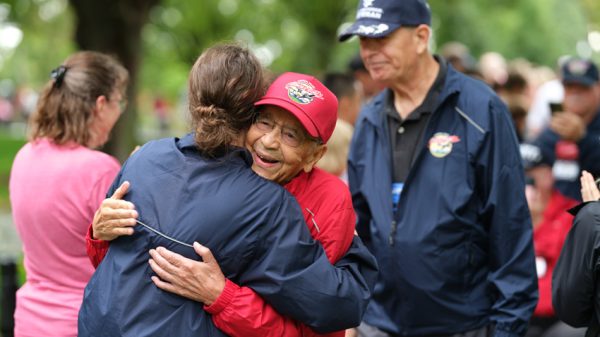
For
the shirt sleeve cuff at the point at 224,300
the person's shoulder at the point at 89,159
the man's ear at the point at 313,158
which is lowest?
the shirt sleeve cuff at the point at 224,300

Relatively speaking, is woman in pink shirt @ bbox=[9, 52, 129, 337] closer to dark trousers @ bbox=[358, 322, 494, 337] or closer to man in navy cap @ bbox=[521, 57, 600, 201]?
dark trousers @ bbox=[358, 322, 494, 337]

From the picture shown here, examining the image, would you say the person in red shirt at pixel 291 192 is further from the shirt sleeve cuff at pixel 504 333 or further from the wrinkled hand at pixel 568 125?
the wrinkled hand at pixel 568 125

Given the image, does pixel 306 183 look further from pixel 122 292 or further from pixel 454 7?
pixel 454 7

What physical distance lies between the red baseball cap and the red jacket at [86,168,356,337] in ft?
0.68

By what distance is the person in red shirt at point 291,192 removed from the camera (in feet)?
8.70

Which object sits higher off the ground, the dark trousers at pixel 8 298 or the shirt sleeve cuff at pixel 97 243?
the shirt sleeve cuff at pixel 97 243

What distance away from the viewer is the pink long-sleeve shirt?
11.9 ft

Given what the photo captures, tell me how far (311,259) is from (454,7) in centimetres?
2159

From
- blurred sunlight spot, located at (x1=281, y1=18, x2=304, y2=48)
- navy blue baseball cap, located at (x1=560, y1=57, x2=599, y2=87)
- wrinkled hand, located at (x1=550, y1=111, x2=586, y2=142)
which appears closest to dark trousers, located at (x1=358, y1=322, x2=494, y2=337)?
wrinkled hand, located at (x1=550, y1=111, x2=586, y2=142)

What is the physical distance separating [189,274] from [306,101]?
0.74 m

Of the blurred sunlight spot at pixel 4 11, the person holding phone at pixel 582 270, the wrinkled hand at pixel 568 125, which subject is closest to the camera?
the person holding phone at pixel 582 270

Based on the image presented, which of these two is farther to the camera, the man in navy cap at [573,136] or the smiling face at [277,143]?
the man in navy cap at [573,136]

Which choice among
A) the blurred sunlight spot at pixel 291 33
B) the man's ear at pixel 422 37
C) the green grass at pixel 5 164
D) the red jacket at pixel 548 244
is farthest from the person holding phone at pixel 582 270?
the blurred sunlight spot at pixel 291 33

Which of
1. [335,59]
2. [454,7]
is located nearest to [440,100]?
[454,7]
